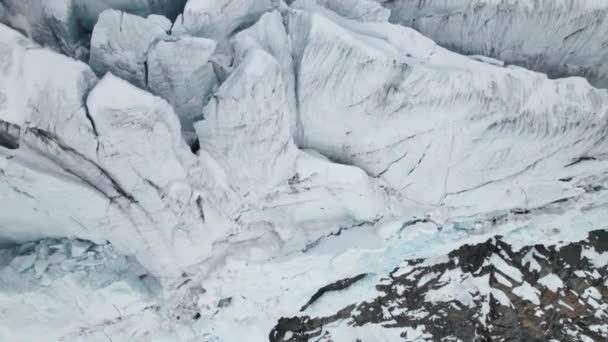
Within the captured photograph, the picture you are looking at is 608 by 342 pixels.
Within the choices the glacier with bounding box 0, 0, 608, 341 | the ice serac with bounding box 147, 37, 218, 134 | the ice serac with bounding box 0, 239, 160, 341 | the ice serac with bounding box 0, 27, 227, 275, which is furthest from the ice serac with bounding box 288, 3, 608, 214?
the ice serac with bounding box 0, 239, 160, 341

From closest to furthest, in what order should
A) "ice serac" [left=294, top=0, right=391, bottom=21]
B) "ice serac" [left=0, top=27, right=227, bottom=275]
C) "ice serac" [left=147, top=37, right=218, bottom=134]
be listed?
1. "ice serac" [left=0, top=27, right=227, bottom=275]
2. "ice serac" [left=147, top=37, right=218, bottom=134]
3. "ice serac" [left=294, top=0, right=391, bottom=21]

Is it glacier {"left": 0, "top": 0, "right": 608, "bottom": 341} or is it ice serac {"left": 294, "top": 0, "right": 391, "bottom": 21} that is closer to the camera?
glacier {"left": 0, "top": 0, "right": 608, "bottom": 341}

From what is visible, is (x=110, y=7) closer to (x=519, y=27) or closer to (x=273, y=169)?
(x=273, y=169)

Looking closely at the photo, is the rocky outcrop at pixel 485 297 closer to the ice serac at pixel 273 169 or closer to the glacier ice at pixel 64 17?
the ice serac at pixel 273 169

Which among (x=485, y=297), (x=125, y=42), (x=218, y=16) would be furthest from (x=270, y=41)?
(x=485, y=297)

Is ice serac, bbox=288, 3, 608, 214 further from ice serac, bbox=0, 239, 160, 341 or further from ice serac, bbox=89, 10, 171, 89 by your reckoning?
ice serac, bbox=0, 239, 160, 341

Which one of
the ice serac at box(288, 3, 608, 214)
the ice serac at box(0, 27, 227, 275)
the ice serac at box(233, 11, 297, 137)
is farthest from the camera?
the ice serac at box(288, 3, 608, 214)

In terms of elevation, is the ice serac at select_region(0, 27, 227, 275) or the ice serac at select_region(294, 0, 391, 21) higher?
the ice serac at select_region(294, 0, 391, 21)

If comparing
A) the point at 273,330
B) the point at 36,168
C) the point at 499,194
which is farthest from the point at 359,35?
the point at 273,330
